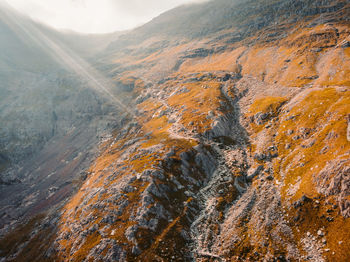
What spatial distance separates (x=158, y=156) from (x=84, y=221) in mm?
33740

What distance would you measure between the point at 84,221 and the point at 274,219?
5637 centimetres

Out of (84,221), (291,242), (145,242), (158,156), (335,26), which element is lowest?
(291,242)

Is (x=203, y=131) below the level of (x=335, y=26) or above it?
below

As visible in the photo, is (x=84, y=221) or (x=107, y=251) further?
(x=84, y=221)

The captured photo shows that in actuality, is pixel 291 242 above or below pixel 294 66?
below

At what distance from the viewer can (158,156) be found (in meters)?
75.4

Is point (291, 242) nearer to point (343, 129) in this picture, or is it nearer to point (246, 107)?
point (343, 129)

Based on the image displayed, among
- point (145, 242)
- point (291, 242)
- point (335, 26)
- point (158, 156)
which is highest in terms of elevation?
point (335, 26)

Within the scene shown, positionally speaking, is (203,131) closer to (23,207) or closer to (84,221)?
(84,221)

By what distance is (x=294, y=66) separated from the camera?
128500mm

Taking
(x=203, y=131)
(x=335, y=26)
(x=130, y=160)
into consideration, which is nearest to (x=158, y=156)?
(x=130, y=160)

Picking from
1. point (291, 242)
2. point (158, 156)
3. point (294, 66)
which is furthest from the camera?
point (294, 66)

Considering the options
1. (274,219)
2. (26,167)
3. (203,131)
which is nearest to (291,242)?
(274,219)

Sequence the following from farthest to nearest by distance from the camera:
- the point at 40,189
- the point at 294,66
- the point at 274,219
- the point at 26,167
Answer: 1. the point at 26,167
2. the point at 294,66
3. the point at 40,189
4. the point at 274,219
